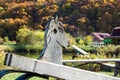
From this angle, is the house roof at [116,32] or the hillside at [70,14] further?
the hillside at [70,14]

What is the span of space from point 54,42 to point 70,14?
51.0 meters

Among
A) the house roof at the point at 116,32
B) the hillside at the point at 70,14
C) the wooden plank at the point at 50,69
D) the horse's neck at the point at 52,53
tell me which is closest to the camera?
the wooden plank at the point at 50,69

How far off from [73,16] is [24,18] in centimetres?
807

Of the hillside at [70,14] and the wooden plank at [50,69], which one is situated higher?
the wooden plank at [50,69]

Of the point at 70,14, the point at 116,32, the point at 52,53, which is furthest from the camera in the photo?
the point at 70,14

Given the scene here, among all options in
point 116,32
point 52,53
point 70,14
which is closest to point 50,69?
point 52,53

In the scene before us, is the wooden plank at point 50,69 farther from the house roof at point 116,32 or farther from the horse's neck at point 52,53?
the house roof at point 116,32

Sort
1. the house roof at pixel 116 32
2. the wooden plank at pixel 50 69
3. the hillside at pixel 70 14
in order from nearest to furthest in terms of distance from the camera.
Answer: the wooden plank at pixel 50 69
the house roof at pixel 116 32
the hillside at pixel 70 14

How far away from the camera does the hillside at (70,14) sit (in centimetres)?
4969

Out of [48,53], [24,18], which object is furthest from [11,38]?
[48,53]

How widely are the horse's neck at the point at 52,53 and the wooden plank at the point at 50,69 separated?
49cm

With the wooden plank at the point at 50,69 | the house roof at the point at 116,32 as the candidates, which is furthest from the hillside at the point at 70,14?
the wooden plank at the point at 50,69

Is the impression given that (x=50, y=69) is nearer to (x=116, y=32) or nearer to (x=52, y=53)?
(x=52, y=53)

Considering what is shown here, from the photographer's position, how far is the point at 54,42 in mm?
3812
